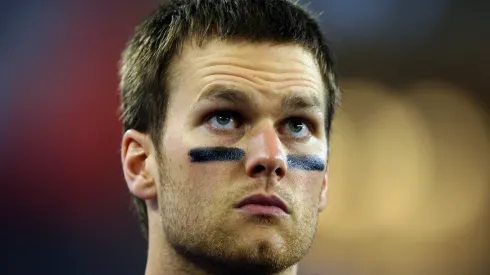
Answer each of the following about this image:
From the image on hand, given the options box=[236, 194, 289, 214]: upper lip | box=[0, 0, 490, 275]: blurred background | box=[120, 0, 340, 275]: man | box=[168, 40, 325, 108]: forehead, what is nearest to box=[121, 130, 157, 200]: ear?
box=[120, 0, 340, 275]: man

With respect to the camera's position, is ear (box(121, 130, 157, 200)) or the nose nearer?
the nose

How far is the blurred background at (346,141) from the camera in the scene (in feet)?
19.6

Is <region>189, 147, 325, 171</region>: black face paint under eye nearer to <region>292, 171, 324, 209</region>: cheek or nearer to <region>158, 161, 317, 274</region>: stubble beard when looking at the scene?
<region>292, 171, 324, 209</region>: cheek

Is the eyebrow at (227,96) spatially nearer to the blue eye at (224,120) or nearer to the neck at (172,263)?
the blue eye at (224,120)

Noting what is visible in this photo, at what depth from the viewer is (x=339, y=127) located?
292 inches

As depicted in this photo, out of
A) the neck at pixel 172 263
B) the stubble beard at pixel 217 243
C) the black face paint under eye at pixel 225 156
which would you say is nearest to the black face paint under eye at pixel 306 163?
the black face paint under eye at pixel 225 156

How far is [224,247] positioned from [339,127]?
4953 millimetres

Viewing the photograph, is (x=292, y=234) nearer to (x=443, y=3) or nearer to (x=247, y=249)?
(x=247, y=249)

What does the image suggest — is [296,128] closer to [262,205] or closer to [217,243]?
[262,205]

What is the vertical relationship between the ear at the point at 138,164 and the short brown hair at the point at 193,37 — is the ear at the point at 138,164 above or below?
below

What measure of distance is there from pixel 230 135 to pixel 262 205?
0.34m

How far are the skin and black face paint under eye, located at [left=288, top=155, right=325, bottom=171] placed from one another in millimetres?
22

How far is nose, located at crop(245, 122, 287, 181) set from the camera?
8.66 ft

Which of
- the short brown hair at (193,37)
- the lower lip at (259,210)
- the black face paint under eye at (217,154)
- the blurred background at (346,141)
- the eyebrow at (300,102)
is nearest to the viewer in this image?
the lower lip at (259,210)
